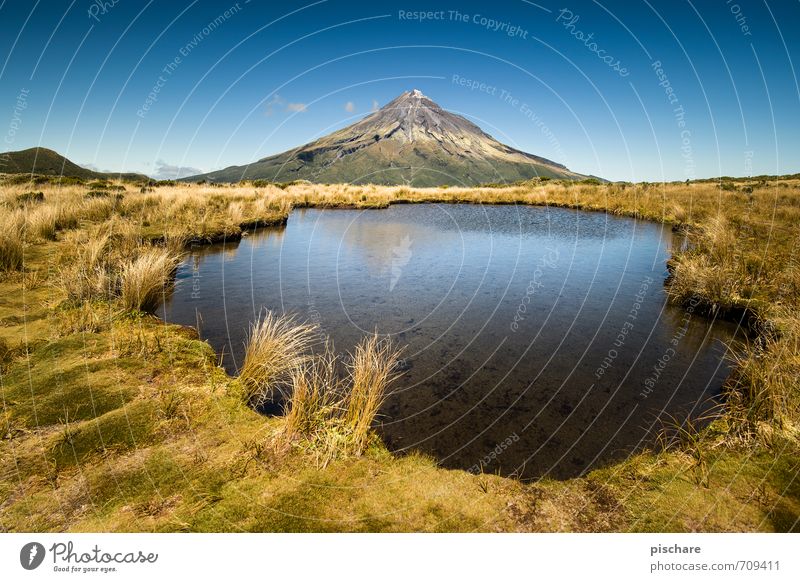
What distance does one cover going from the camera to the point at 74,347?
17.0 ft

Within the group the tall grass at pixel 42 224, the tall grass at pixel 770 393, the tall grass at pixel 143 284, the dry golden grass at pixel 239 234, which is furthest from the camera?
the tall grass at pixel 42 224

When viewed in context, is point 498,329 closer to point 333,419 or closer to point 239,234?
point 333,419

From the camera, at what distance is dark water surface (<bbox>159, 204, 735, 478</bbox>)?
448 centimetres

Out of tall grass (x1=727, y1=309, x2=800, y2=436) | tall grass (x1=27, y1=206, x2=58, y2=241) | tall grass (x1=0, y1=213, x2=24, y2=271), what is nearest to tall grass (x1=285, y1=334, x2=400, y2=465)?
tall grass (x1=727, y1=309, x2=800, y2=436)

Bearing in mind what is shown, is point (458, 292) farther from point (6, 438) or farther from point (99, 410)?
point (6, 438)

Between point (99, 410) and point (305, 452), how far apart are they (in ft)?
7.74

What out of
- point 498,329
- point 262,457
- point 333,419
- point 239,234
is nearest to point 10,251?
point 239,234

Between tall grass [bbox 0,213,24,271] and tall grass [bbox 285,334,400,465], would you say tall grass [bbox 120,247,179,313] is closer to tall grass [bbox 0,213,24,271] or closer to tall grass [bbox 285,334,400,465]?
tall grass [bbox 0,213,24,271]

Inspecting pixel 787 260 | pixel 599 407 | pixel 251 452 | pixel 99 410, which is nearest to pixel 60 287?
pixel 99 410

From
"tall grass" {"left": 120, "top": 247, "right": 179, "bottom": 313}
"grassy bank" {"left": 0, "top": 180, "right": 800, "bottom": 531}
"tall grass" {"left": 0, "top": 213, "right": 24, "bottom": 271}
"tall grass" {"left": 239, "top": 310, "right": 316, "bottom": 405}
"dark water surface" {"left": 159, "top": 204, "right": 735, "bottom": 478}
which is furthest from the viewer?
"tall grass" {"left": 0, "top": 213, "right": 24, "bottom": 271}

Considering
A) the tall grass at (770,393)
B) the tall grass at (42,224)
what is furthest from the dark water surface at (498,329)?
the tall grass at (42,224)

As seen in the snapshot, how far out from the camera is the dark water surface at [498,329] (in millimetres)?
4480

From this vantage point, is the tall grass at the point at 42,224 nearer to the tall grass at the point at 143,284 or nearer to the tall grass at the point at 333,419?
the tall grass at the point at 143,284
